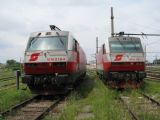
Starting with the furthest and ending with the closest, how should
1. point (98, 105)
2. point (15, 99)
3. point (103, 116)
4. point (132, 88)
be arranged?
1. point (132, 88)
2. point (15, 99)
3. point (98, 105)
4. point (103, 116)

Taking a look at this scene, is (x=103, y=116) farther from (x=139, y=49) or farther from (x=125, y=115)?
(x=139, y=49)

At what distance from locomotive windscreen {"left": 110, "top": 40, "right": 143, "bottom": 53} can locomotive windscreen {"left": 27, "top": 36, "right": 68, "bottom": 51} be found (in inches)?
160

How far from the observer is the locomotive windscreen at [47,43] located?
16703 millimetres

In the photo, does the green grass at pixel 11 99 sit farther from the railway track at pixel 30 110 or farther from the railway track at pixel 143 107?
the railway track at pixel 143 107

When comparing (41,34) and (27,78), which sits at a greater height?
(41,34)

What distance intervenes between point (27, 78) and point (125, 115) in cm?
662

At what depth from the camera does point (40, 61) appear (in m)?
16.4

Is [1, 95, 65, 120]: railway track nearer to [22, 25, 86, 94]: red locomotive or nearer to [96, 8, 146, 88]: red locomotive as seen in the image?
[22, 25, 86, 94]: red locomotive

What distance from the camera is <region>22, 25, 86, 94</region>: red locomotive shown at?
1619 cm

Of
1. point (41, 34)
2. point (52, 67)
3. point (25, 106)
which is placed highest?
point (41, 34)

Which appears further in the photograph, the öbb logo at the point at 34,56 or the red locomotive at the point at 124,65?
the red locomotive at the point at 124,65

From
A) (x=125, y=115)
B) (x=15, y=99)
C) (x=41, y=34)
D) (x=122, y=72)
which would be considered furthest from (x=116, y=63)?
(x=125, y=115)

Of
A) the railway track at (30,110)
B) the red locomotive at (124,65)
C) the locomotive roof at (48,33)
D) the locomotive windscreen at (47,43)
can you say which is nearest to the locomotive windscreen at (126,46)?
the red locomotive at (124,65)

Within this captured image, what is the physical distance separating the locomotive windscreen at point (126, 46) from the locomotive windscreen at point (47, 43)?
4063 millimetres
